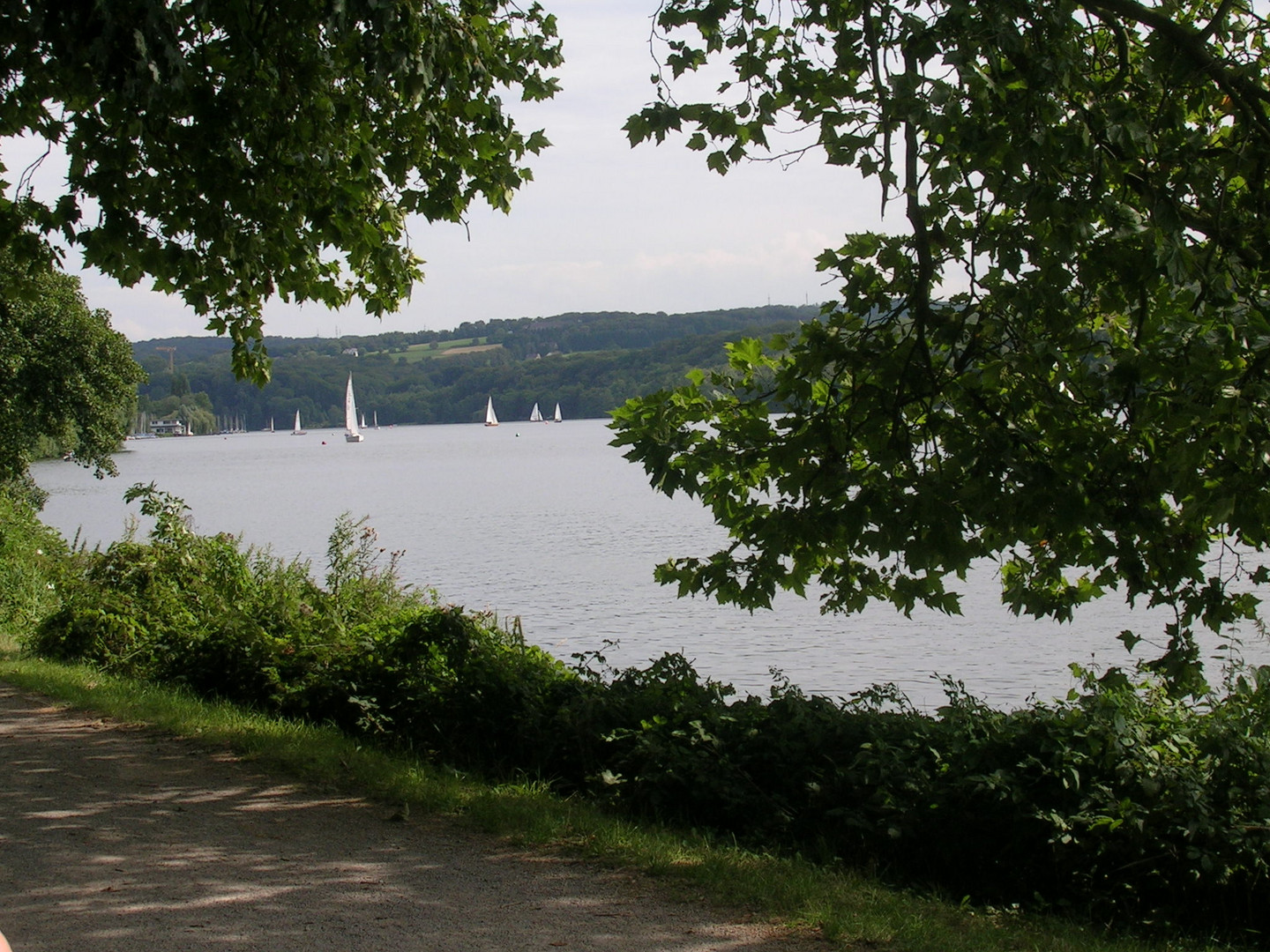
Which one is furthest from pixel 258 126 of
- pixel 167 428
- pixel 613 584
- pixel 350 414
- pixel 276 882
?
pixel 167 428

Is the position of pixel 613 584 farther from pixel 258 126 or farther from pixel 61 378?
pixel 258 126

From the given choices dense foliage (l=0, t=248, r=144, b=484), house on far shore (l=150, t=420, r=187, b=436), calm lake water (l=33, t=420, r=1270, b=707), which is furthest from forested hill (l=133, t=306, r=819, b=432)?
dense foliage (l=0, t=248, r=144, b=484)

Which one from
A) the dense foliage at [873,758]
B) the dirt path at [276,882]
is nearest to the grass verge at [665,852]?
the dirt path at [276,882]

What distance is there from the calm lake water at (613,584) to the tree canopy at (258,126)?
511cm

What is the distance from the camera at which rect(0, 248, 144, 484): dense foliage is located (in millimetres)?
23312

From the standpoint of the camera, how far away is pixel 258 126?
8055mm

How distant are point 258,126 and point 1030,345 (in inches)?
211

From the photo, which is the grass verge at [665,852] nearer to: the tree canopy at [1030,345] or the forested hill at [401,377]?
the tree canopy at [1030,345]

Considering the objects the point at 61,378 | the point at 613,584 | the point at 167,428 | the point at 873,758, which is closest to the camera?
the point at 873,758

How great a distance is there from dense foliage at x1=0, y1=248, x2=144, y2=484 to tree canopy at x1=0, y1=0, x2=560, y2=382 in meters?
16.0

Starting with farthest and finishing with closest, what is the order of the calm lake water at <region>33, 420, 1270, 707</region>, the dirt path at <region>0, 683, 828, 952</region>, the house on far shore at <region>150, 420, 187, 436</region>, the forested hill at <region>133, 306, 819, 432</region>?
the house on far shore at <region>150, 420, 187, 436</region> < the forested hill at <region>133, 306, 819, 432</region> < the calm lake water at <region>33, 420, 1270, 707</region> < the dirt path at <region>0, 683, 828, 952</region>

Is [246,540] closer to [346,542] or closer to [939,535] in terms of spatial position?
[346,542]

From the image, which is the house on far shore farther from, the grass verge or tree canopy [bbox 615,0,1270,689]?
tree canopy [bbox 615,0,1270,689]

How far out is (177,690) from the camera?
1005cm
